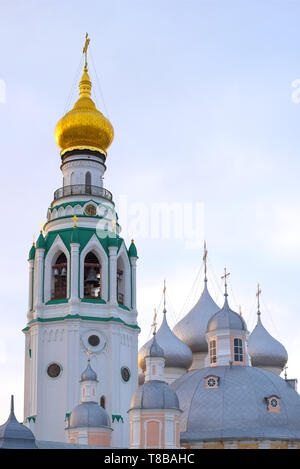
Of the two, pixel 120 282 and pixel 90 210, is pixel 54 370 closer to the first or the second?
pixel 120 282

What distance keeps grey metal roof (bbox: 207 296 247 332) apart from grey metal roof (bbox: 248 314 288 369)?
17.1 ft

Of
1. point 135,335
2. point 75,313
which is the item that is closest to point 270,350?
point 135,335

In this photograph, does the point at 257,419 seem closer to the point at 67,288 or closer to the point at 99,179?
the point at 67,288

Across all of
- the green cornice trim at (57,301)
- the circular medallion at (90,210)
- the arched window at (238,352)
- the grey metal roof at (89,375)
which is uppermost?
the circular medallion at (90,210)

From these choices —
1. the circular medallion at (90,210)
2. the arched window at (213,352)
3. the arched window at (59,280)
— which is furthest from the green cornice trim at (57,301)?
the arched window at (213,352)

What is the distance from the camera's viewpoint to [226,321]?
45.4m

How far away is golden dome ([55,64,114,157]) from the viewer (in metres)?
48.8

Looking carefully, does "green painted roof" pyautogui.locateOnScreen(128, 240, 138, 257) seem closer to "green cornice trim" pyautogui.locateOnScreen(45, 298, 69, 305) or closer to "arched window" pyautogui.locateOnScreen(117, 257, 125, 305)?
"arched window" pyautogui.locateOnScreen(117, 257, 125, 305)

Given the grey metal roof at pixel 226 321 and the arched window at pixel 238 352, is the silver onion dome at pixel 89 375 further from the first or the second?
the arched window at pixel 238 352

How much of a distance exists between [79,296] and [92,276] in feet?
5.22

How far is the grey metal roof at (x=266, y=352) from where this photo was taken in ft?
166

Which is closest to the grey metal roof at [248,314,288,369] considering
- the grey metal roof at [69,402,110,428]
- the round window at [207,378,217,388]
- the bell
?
the round window at [207,378,217,388]

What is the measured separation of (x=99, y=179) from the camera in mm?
49250

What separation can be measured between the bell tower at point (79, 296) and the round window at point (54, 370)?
0.04 meters
